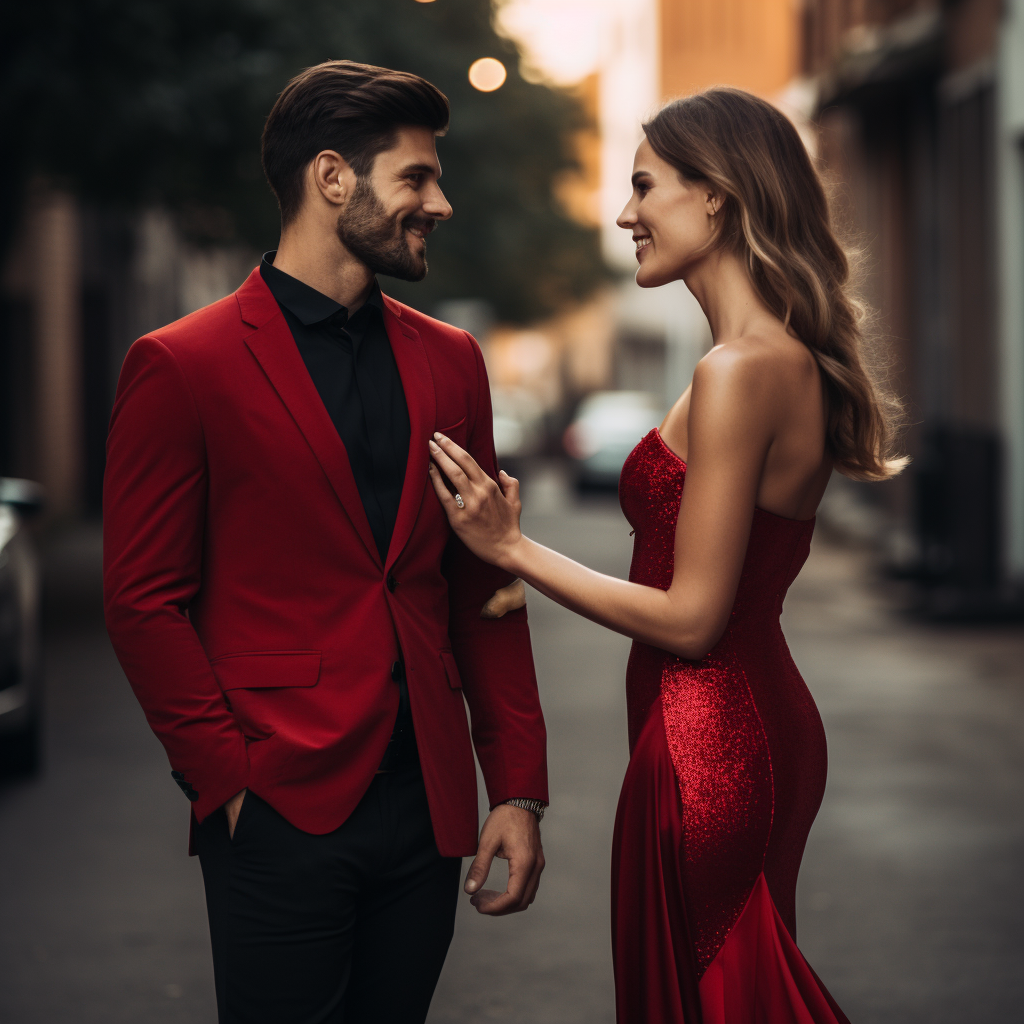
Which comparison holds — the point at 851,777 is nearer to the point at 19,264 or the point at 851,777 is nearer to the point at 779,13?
the point at 19,264

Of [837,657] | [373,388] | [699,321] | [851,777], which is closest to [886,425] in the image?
[373,388]

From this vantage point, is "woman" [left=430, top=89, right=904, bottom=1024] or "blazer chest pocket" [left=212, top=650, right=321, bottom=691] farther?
"woman" [left=430, top=89, right=904, bottom=1024]

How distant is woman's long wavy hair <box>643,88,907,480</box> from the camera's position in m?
2.70

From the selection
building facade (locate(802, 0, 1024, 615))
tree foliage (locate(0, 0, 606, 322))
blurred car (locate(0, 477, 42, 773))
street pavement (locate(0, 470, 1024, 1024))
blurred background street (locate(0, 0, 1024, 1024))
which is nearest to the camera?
street pavement (locate(0, 470, 1024, 1024))

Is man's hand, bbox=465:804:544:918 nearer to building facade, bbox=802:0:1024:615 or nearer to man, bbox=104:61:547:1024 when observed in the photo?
man, bbox=104:61:547:1024

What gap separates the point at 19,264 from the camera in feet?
65.4

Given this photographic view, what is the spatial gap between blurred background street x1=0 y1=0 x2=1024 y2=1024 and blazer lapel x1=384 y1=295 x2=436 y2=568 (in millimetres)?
880

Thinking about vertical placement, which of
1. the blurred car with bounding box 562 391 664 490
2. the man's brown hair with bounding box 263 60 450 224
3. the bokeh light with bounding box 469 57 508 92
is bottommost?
the blurred car with bounding box 562 391 664 490

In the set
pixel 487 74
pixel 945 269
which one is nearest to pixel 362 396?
pixel 945 269

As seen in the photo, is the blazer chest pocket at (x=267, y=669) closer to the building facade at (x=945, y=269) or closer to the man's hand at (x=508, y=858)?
the man's hand at (x=508, y=858)

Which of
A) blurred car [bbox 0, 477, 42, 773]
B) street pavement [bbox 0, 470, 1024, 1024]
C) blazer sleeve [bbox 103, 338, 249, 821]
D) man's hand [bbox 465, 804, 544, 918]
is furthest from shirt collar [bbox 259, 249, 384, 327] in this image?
blurred car [bbox 0, 477, 42, 773]

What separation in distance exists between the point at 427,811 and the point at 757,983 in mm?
663

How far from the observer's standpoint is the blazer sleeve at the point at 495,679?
2773 millimetres

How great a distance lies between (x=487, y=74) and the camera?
19.6 metres
